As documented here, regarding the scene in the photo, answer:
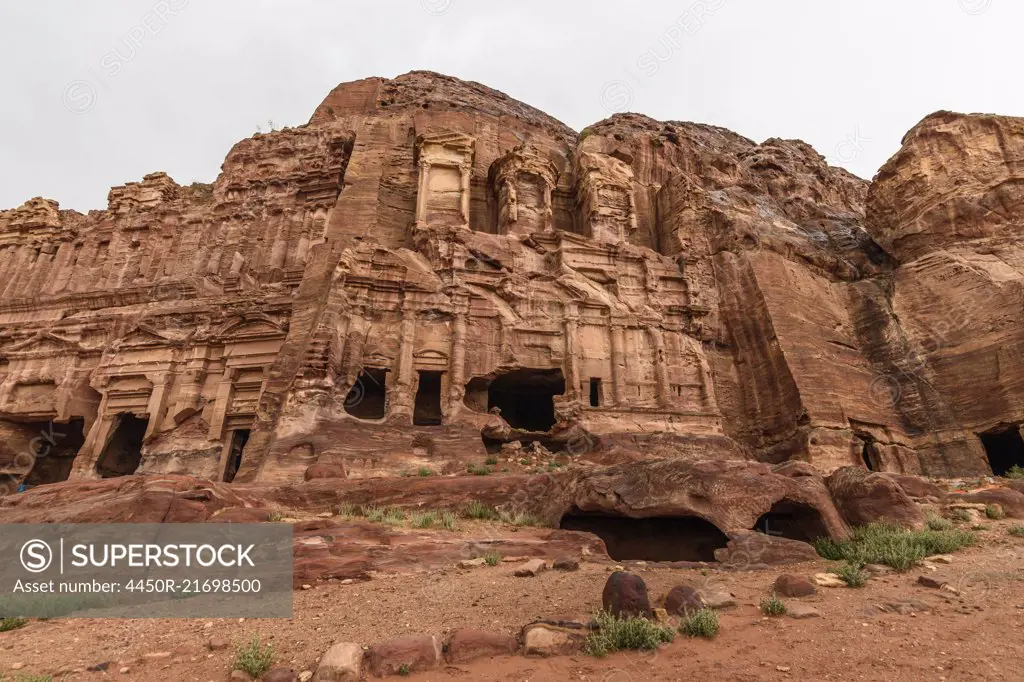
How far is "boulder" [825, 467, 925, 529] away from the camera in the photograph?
1004cm

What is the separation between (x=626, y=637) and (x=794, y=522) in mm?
6601

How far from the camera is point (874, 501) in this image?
405 inches

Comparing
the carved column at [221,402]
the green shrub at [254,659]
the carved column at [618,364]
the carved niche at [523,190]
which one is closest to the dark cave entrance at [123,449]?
the carved column at [221,402]

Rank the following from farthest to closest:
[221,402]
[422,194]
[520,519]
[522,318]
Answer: [422,194] < [221,402] < [522,318] < [520,519]

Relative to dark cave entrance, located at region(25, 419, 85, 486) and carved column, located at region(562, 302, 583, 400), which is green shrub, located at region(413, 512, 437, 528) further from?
dark cave entrance, located at region(25, 419, 85, 486)

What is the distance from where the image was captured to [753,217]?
2761 centimetres

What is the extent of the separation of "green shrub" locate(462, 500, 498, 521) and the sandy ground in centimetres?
387

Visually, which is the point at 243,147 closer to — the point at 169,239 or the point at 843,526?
the point at 169,239

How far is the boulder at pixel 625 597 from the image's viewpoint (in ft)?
21.1

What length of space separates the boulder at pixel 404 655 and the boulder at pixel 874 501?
340 inches

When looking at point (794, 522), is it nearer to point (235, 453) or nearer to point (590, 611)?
point (590, 611)

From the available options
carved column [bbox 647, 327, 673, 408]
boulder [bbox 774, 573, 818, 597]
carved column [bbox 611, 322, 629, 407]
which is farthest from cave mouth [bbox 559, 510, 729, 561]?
carved column [bbox 647, 327, 673, 408]

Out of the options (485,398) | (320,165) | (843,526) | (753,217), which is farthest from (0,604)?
(320,165)

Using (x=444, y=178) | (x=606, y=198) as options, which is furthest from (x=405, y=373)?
(x=606, y=198)
